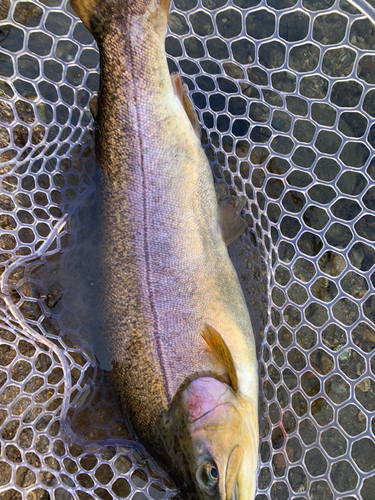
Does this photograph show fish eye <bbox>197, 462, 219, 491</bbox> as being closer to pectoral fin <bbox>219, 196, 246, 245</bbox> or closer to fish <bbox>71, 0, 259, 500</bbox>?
fish <bbox>71, 0, 259, 500</bbox>

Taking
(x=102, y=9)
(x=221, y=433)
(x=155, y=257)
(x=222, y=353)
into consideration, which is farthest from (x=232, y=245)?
(x=102, y=9)

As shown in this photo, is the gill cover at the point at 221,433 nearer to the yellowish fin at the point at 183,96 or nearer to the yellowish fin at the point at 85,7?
the yellowish fin at the point at 183,96

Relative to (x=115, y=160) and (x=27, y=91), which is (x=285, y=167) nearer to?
(x=115, y=160)

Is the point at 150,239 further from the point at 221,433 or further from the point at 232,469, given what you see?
the point at 232,469

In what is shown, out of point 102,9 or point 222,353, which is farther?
point 102,9

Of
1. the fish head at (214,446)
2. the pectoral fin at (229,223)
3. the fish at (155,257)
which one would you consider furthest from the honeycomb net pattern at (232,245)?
the fish head at (214,446)

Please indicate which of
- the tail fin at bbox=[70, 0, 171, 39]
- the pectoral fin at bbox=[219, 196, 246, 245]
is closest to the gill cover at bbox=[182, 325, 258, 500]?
the pectoral fin at bbox=[219, 196, 246, 245]

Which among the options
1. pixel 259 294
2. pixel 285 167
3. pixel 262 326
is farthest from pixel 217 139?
pixel 262 326
